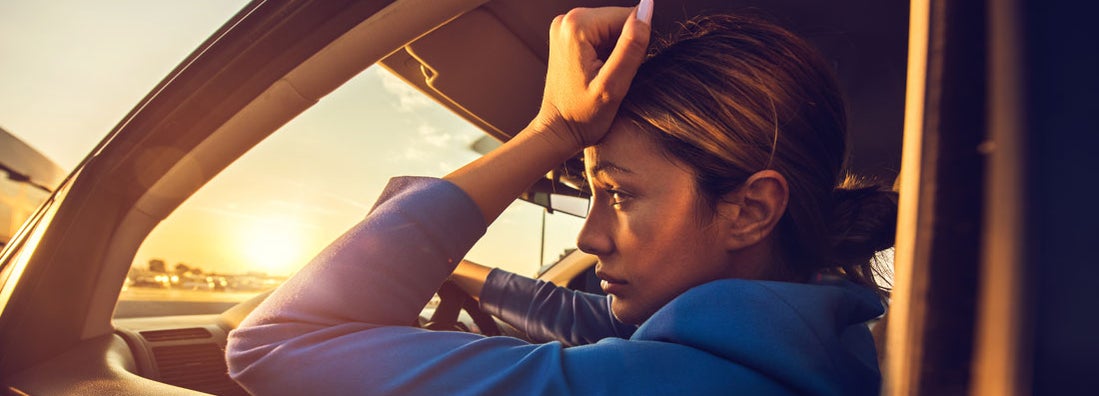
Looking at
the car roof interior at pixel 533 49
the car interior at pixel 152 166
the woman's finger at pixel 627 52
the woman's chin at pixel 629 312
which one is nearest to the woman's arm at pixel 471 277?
the car roof interior at pixel 533 49

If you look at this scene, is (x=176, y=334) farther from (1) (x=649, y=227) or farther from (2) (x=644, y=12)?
(2) (x=644, y=12)

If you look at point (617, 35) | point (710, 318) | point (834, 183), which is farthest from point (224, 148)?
point (834, 183)

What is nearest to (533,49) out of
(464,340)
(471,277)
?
(471,277)

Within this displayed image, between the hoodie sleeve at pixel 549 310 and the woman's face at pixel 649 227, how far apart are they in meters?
0.74

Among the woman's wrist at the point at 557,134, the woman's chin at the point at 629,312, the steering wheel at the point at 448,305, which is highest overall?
the woman's wrist at the point at 557,134

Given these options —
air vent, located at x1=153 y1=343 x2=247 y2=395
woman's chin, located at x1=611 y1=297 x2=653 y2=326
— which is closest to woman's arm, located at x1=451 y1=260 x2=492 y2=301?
air vent, located at x1=153 y1=343 x2=247 y2=395

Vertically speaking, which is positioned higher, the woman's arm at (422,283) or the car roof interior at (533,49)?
the car roof interior at (533,49)

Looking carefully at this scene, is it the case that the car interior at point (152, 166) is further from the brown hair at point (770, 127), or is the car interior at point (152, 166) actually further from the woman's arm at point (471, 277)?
the woman's arm at point (471, 277)

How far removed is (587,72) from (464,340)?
1.59 ft

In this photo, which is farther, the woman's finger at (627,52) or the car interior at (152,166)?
the car interior at (152,166)

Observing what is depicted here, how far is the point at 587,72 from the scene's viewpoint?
97 centimetres

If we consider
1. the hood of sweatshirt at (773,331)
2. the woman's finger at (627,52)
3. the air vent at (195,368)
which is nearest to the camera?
the hood of sweatshirt at (773,331)

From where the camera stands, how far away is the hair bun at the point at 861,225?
45.2 inches

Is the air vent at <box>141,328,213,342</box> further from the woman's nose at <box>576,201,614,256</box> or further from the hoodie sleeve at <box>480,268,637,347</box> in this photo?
the woman's nose at <box>576,201,614,256</box>
